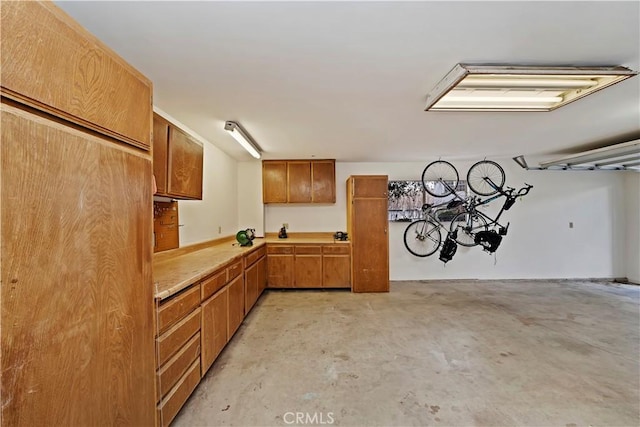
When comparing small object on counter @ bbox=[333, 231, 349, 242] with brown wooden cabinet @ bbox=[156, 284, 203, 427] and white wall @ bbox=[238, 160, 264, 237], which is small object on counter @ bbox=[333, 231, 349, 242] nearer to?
white wall @ bbox=[238, 160, 264, 237]

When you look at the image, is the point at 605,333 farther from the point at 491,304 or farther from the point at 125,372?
the point at 125,372

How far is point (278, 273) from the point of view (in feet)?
15.2

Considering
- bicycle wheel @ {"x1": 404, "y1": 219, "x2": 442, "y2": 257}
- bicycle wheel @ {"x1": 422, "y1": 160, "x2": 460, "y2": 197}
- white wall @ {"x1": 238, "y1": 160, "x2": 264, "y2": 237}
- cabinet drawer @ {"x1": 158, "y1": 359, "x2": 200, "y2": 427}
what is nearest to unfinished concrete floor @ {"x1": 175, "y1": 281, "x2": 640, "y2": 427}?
cabinet drawer @ {"x1": 158, "y1": 359, "x2": 200, "y2": 427}

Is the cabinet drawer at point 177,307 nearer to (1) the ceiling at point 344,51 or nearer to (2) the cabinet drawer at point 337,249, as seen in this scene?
(1) the ceiling at point 344,51

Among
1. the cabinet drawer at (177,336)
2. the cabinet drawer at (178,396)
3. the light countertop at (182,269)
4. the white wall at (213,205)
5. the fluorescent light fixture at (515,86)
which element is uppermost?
the fluorescent light fixture at (515,86)

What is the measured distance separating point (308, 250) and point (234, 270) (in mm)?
1860

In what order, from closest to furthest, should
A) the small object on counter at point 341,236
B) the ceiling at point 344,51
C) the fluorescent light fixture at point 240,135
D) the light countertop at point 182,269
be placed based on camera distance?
the ceiling at point 344,51
the light countertop at point 182,269
the fluorescent light fixture at point 240,135
the small object on counter at point 341,236

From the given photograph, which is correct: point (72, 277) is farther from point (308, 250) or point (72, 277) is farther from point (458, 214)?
point (458, 214)

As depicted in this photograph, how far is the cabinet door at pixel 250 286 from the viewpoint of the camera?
3351 millimetres

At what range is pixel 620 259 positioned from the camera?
5.30 m

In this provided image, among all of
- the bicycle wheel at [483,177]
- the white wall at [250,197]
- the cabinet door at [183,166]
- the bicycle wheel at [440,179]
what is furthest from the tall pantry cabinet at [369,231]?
the cabinet door at [183,166]

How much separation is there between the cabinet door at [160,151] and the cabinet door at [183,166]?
0.17 feet

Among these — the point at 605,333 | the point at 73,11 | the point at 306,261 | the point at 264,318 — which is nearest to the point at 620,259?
the point at 605,333

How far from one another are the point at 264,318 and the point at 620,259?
276 inches
